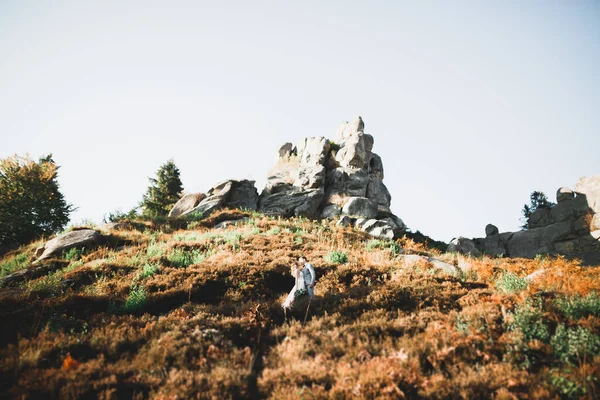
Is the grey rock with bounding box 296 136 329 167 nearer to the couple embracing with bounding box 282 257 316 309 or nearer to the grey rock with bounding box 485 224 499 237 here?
the grey rock with bounding box 485 224 499 237

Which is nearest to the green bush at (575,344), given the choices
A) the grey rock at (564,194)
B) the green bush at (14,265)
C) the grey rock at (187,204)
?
the green bush at (14,265)

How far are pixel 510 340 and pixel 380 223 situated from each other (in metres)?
19.9

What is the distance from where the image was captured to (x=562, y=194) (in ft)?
130

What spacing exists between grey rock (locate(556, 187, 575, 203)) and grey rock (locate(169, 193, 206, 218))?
47.8 m

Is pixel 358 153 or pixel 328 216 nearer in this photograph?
pixel 328 216

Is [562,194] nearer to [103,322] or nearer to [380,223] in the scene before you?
[380,223]

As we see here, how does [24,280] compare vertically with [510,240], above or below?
below

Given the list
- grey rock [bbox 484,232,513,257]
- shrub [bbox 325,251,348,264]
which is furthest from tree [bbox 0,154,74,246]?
grey rock [bbox 484,232,513,257]

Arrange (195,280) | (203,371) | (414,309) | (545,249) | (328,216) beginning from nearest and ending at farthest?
(203,371)
(414,309)
(195,280)
(328,216)
(545,249)

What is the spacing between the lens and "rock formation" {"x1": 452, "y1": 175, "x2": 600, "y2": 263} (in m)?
34.6

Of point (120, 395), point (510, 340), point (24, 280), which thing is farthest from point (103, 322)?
point (510, 340)

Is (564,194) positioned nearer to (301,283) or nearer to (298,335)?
(301,283)

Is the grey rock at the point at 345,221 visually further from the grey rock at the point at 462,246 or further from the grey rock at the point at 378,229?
the grey rock at the point at 462,246

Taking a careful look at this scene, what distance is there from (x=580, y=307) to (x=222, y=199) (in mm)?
26955
